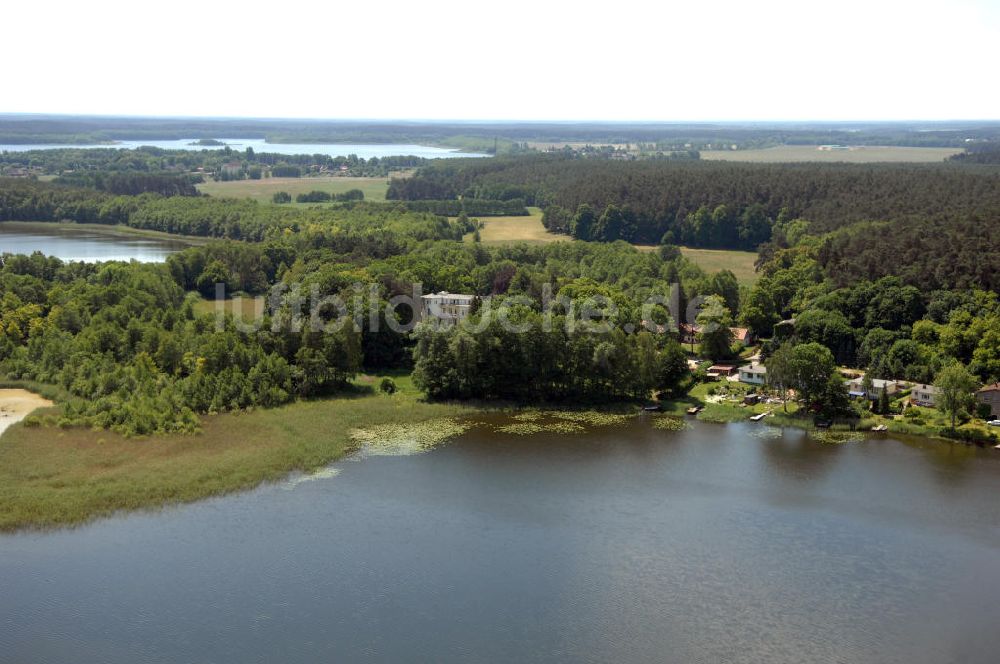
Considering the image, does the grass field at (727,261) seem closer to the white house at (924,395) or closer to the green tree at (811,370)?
the white house at (924,395)

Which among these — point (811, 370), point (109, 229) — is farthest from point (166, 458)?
point (109, 229)

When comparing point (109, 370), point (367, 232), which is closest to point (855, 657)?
point (109, 370)

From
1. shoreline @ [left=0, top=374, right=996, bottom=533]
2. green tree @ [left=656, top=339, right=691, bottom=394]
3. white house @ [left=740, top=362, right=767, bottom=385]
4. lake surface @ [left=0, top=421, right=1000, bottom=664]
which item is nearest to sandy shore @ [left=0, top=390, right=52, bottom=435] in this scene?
shoreline @ [left=0, top=374, right=996, bottom=533]

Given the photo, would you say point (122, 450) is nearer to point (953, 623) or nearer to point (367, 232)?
point (953, 623)

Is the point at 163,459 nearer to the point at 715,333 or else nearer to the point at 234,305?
the point at 715,333

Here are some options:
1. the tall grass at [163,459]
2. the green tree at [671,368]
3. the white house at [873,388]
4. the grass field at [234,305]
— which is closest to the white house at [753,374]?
the green tree at [671,368]
